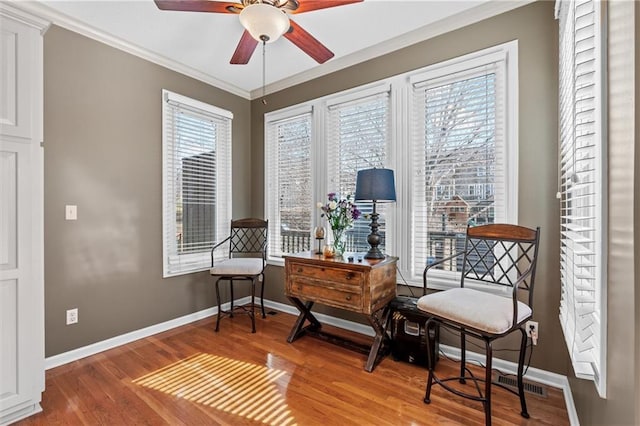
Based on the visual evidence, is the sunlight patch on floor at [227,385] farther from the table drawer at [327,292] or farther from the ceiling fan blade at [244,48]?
the ceiling fan blade at [244,48]

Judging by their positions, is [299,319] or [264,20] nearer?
[264,20]

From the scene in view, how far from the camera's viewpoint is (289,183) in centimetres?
364

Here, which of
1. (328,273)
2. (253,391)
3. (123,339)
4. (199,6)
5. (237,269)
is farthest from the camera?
(237,269)

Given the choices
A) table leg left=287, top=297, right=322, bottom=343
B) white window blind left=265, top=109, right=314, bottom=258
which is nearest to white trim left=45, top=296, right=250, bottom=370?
white window blind left=265, top=109, right=314, bottom=258

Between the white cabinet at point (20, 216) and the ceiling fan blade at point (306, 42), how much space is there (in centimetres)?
147

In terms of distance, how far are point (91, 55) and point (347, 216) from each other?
101 inches

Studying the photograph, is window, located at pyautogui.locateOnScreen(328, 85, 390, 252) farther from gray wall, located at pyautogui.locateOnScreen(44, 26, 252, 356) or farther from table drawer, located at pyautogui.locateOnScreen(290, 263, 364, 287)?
gray wall, located at pyautogui.locateOnScreen(44, 26, 252, 356)

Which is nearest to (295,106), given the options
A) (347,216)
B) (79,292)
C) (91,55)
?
(347,216)

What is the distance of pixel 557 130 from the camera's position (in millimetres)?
2049

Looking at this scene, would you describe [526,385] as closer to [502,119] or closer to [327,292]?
[327,292]

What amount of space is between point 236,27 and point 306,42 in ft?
2.55

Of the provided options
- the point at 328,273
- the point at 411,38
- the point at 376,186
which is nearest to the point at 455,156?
the point at 376,186

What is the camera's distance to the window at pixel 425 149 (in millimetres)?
2275

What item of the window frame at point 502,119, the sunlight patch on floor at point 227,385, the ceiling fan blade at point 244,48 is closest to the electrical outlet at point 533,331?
the window frame at point 502,119
